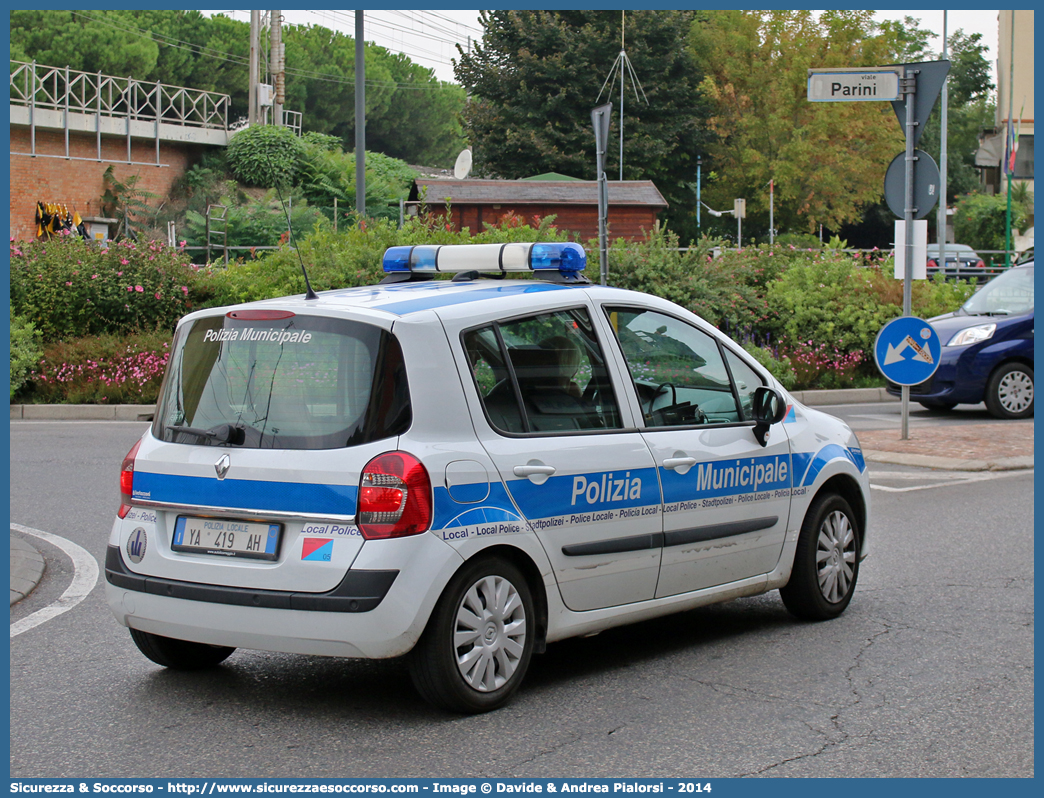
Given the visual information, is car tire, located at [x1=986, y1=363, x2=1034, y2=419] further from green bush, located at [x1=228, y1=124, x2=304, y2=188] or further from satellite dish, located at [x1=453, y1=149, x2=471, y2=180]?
green bush, located at [x1=228, y1=124, x2=304, y2=188]

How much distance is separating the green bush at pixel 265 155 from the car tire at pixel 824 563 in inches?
1759

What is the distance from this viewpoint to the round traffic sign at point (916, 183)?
1240 cm

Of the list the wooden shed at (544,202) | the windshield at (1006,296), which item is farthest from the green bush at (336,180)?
the windshield at (1006,296)

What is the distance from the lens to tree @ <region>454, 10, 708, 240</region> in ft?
160

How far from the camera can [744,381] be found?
6.14 metres

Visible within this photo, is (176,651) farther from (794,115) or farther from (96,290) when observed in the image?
(794,115)

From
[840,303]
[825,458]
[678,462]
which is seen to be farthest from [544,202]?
[678,462]

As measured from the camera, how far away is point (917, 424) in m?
15.2

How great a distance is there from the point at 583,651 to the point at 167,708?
191 cm

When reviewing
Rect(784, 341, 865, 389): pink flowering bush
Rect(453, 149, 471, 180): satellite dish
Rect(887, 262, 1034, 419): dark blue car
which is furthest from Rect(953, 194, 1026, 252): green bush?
Rect(887, 262, 1034, 419): dark blue car

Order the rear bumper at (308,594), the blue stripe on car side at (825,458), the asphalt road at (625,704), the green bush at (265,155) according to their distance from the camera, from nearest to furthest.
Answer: the asphalt road at (625,704) → the rear bumper at (308,594) → the blue stripe on car side at (825,458) → the green bush at (265,155)

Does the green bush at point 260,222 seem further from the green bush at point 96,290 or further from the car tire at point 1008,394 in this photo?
the car tire at point 1008,394

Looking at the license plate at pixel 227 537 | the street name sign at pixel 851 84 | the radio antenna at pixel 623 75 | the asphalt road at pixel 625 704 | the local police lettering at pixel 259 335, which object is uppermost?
the radio antenna at pixel 623 75
